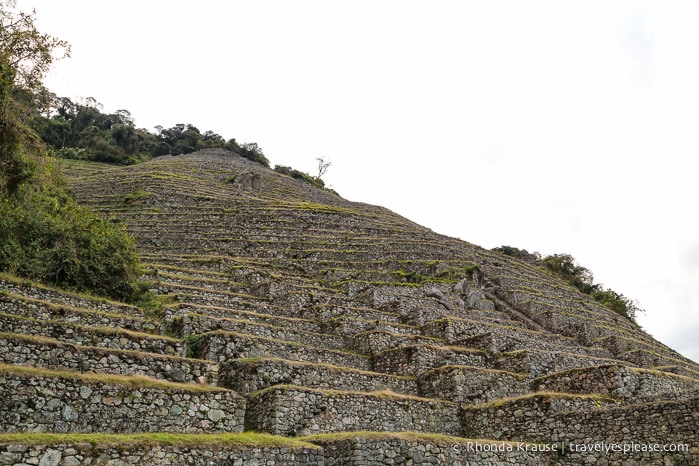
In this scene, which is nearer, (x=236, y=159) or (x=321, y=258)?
(x=321, y=258)

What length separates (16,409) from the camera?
9.10m

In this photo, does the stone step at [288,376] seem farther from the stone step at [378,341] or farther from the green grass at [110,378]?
the stone step at [378,341]

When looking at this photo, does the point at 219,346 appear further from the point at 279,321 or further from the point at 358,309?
the point at 358,309

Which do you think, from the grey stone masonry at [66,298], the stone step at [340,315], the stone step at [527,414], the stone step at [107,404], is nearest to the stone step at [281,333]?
the stone step at [340,315]

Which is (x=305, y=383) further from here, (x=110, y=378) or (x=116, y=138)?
(x=116, y=138)

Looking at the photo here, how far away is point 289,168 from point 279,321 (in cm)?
7327

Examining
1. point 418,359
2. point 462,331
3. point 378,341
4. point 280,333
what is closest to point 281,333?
point 280,333

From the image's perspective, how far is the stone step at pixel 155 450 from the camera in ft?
25.4

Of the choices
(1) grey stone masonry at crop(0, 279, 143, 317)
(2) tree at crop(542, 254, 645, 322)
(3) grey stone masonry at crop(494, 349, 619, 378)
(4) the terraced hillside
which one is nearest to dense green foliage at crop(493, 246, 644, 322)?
(2) tree at crop(542, 254, 645, 322)

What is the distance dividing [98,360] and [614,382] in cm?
1274

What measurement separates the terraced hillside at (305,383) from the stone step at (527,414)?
0.04 m

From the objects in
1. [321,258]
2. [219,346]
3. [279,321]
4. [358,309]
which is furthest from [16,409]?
[321,258]

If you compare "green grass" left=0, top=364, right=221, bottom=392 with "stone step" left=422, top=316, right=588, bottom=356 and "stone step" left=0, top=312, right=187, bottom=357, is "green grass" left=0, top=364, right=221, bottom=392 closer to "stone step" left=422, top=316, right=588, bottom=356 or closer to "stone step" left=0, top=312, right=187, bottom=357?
"stone step" left=0, top=312, right=187, bottom=357

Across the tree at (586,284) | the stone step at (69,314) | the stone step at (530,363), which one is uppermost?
the tree at (586,284)
